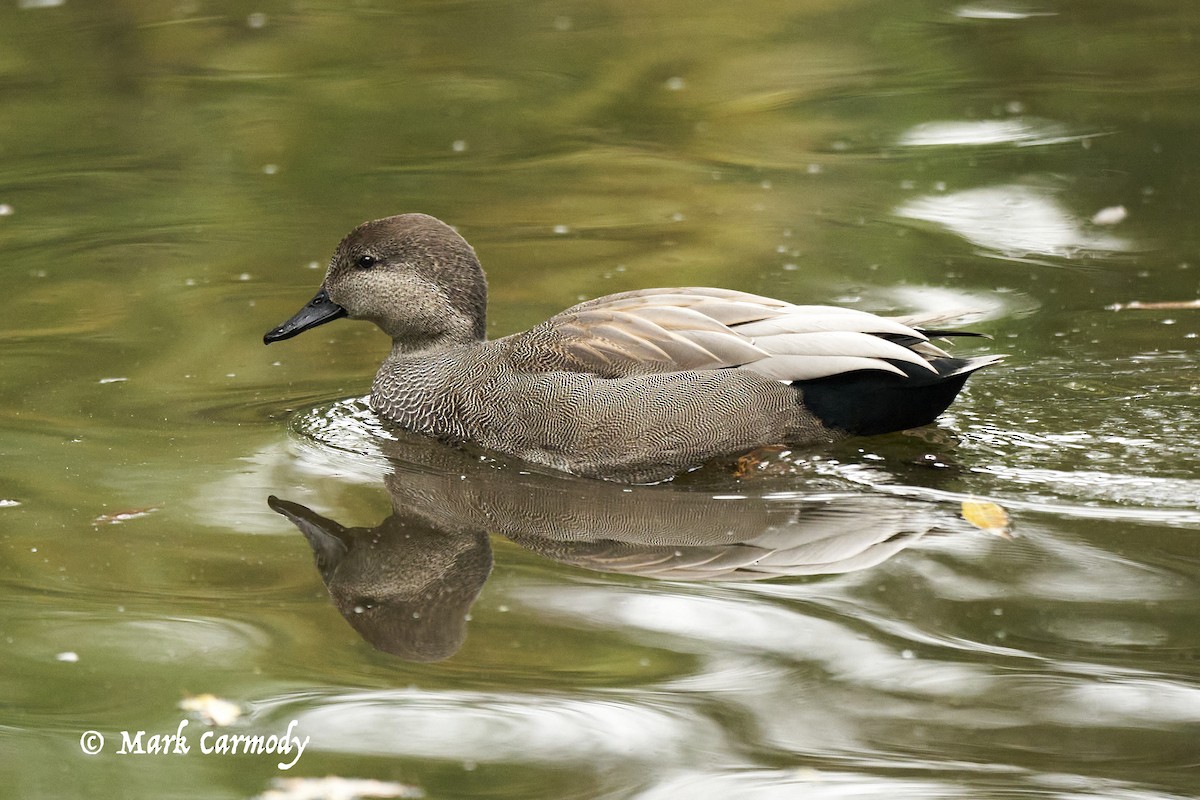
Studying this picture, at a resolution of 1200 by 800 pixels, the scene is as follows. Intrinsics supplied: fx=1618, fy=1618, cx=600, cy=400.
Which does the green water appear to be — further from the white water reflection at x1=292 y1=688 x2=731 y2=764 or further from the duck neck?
the duck neck

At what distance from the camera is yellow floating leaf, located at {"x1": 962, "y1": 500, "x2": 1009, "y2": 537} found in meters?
5.48

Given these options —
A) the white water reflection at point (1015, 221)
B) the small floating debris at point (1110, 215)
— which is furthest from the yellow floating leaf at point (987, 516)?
the small floating debris at point (1110, 215)

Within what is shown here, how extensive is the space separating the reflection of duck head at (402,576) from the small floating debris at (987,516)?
1667 millimetres

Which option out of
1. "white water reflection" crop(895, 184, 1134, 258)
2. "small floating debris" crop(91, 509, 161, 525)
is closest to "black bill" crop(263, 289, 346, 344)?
"small floating debris" crop(91, 509, 161, 525)

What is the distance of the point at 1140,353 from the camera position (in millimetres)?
7066

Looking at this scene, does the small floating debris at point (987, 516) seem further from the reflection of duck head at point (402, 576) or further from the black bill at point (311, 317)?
the black bill at point (311, 317)

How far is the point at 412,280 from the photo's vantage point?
6.96m

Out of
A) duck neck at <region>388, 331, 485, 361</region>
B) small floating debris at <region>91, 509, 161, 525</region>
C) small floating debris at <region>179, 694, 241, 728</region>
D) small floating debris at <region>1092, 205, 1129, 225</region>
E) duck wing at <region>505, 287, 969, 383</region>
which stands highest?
duck wing at <region>505, 287, 969, 383</region>

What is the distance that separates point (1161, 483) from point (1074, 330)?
1847 millimetres

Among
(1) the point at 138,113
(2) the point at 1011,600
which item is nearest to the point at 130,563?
(2) the point at 1011,600

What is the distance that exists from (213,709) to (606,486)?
6.79 ft

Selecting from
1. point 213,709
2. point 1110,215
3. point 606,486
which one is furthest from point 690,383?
point 1110,215

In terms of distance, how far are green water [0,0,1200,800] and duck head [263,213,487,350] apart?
1.56 feet

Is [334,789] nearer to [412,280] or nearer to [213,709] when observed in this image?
[213,709]
